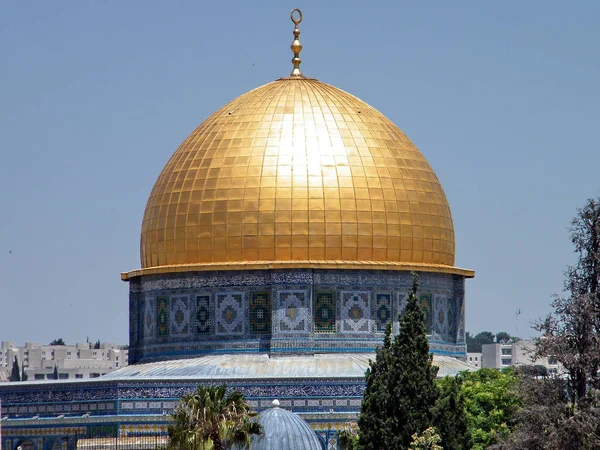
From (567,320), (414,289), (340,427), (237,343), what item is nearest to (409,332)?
(414,289)

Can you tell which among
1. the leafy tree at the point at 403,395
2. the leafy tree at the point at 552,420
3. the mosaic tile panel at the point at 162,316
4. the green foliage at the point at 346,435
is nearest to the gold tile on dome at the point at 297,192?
the mosaic tile panel at the point at 162,316

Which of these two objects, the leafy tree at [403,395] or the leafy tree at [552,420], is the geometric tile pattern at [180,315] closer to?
the leafy tree at [403,395]

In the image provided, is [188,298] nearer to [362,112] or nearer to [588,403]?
[362,112]

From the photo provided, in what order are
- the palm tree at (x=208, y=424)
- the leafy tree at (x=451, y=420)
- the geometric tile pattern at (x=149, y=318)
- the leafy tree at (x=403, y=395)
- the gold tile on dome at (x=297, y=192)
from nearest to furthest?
the leafy tree at (x=403, y=395)
the leafy tree at (x=451, y=420)
the palm tree at (x=208, y=424)
the gold tile on dome at (x=297, y=192)
the geometric tile pattern at (x=149, y=318)

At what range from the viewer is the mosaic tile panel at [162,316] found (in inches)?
2090

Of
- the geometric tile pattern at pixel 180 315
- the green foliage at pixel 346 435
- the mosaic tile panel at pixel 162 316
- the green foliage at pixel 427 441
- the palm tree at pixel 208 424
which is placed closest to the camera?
the green foliage at pixel 427 441

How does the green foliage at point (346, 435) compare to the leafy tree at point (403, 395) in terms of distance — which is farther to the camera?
the green foliage at point (346, 435)

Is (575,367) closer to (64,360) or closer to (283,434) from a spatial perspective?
(283,434)

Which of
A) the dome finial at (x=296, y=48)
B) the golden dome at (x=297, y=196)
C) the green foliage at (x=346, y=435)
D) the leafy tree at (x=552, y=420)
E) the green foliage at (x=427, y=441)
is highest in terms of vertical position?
the dome finial at (x=296, y=48)

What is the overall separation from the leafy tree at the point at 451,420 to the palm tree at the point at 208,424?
13.1 ft

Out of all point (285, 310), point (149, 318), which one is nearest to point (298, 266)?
point (285, 310)

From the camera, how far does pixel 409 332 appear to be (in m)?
38.9

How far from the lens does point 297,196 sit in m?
52.2

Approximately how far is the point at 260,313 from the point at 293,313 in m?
0.90
